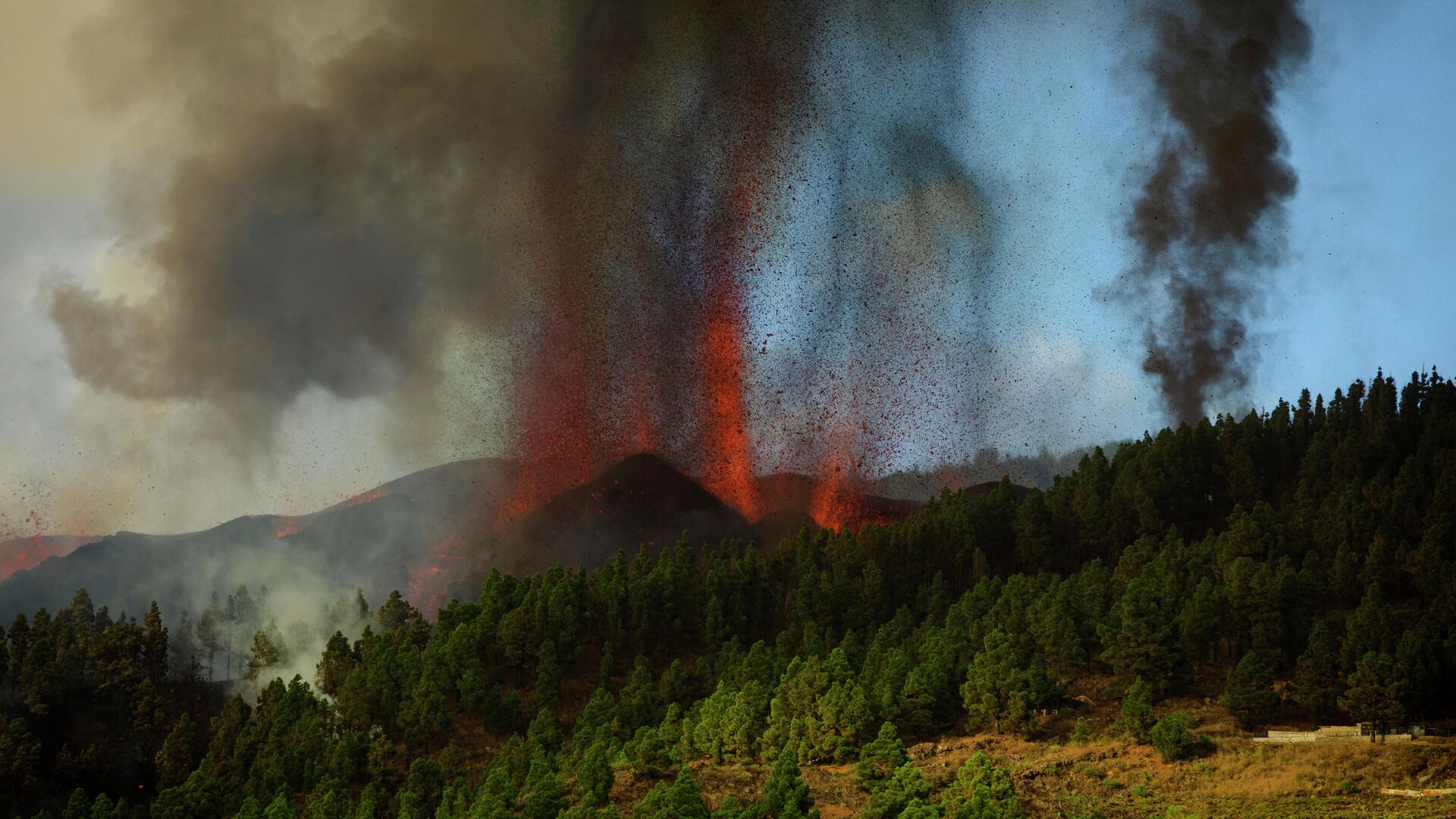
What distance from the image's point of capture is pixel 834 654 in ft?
380

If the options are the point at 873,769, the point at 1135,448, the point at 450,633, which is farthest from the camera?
the point at 1135,448

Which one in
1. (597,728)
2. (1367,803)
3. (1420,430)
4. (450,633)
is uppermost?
(1420,430)

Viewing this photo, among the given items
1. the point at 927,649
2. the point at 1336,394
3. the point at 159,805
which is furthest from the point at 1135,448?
the point at 159,805

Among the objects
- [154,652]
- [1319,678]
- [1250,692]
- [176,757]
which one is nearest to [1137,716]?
[1250,692]

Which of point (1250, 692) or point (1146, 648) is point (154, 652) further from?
point (1250, 692)

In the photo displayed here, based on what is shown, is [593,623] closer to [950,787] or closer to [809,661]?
[809,661]

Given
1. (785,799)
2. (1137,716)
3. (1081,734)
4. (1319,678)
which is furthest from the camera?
(1081,734)

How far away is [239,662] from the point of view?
16688 cm

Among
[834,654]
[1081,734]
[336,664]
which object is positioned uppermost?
[336,664]

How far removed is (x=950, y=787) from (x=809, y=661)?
24.9m

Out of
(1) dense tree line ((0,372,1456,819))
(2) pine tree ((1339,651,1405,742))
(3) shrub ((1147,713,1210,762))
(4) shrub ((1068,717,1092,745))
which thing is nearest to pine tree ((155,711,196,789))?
(1) dense tree line ((0,372,1456,819))

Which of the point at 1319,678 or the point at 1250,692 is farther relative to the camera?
the point at 1250,692

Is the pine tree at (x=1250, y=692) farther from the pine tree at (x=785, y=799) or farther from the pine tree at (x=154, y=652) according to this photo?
the pine tree at (x=154, y=652)

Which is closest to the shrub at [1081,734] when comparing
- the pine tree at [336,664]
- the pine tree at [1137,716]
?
the pine tree at [1137,716]
